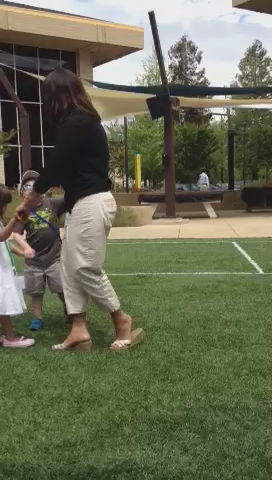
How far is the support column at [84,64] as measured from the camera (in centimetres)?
2828

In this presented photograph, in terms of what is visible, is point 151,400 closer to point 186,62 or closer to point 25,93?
point 25,93

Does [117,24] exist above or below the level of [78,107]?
above

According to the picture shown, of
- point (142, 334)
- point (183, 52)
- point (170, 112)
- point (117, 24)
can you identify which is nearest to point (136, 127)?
point (117, 24)

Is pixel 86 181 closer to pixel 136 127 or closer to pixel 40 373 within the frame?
pixel 40 373

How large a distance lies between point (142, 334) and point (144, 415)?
132 cm

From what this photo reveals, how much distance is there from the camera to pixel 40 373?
11.7 ft

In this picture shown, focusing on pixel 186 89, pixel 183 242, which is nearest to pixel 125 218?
pixel 186 89

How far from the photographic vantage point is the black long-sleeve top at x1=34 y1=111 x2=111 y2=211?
3.74 metres

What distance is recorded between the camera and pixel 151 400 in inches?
121

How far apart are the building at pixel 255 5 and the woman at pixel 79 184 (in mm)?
18057

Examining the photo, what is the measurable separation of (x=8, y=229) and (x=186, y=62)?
211 ft

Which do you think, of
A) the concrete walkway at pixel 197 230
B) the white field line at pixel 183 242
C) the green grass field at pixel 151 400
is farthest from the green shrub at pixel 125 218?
the green grass field at pixel 151 400

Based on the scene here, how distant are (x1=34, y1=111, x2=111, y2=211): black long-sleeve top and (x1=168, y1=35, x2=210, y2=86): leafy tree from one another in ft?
206

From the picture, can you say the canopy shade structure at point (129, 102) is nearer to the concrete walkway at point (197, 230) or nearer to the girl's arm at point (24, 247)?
the concrete walkway at point (197, 230)
